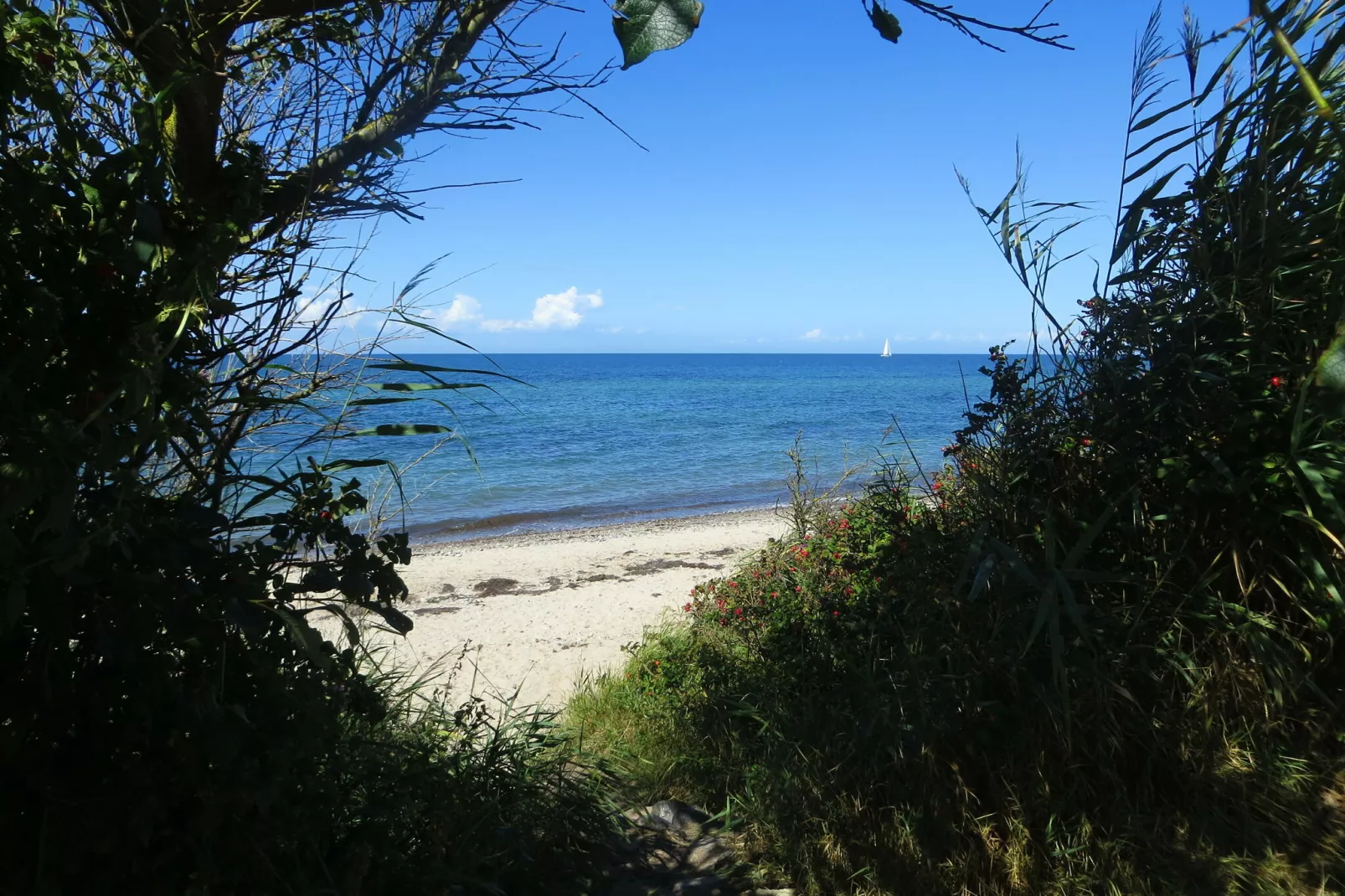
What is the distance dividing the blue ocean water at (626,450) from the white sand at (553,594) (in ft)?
4.46

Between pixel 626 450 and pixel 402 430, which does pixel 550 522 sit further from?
pixel 402 430

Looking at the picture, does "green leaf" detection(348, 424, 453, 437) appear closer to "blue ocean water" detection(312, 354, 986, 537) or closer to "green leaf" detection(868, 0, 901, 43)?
"blue ocean water" detection(312, 354, 986, 537)

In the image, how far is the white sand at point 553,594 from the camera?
7.70m

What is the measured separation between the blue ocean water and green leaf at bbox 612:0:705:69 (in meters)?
0.95

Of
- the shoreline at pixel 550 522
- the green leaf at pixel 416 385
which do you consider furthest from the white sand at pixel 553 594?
the green leaf at pixel 416 385

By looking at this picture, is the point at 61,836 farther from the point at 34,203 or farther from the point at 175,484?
the point at 34,203

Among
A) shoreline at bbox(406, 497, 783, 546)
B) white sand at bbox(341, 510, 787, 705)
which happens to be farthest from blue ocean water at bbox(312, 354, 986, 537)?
white sand at bbox(341, 510, 787, 705)

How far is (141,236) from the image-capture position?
1.61 meters

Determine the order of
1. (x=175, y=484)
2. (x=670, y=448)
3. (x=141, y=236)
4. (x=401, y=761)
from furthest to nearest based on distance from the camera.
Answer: (x=670, y=448) → (x=401, y=761) → (x=175, y=484) → (x=141, y=236)

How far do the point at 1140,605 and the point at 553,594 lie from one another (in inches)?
331

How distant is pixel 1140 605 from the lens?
2.92m

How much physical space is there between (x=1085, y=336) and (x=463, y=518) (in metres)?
14.4

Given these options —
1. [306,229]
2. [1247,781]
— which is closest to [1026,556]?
[1247,781]

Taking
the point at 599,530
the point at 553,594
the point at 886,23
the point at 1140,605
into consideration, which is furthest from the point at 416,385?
the point at 599,530
